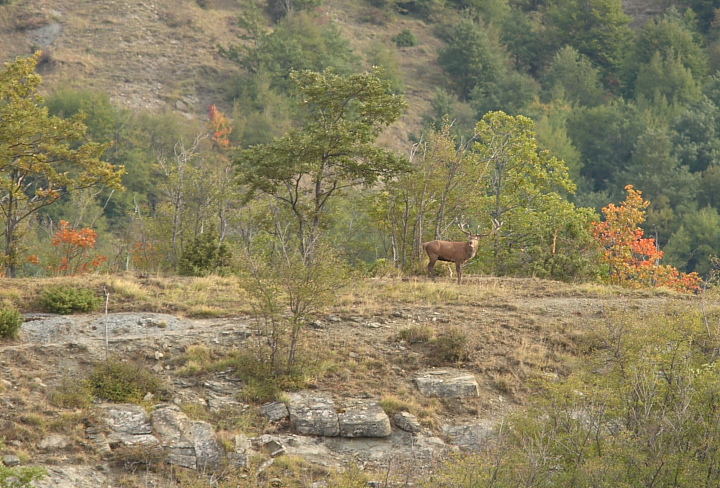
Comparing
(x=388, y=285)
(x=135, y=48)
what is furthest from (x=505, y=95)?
(x=388, y=285)

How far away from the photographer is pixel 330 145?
107 ft

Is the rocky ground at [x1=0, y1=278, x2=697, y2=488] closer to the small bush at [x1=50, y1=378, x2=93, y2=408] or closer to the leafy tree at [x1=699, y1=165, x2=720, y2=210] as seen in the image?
the small bush at [x1=50, y1=378, x2=93, y2=408]

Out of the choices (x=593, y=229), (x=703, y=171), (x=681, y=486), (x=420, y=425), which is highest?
(x=681, y=486)

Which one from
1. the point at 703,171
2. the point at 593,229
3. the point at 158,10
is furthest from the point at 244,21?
the point at 593,229

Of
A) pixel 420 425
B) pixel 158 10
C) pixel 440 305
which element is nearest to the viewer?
pixel 420 425

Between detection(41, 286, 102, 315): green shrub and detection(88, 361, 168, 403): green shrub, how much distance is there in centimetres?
346

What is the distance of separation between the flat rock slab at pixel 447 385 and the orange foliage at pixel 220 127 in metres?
70.5

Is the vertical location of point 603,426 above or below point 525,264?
above

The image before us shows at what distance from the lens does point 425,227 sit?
40.5 m

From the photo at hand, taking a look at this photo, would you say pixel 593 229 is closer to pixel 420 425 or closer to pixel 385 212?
pixel 385 212

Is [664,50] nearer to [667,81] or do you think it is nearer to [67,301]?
[667,81]


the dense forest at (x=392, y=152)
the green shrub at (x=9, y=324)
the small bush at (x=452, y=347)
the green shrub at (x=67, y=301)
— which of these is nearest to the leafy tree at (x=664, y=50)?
the dense forest at (x=392, y=152)

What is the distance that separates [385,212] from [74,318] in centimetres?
1709

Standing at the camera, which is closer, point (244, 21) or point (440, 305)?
point (440, 305)
